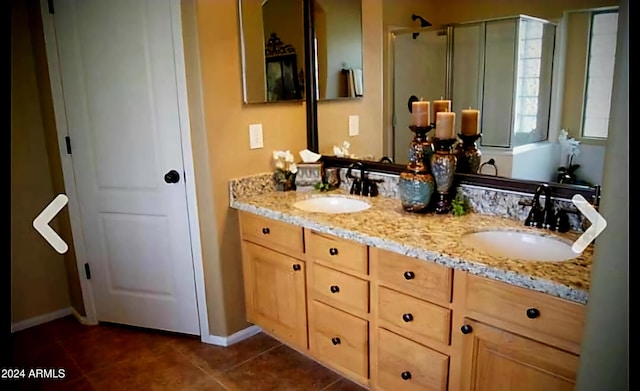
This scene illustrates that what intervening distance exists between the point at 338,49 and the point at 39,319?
8.27ft

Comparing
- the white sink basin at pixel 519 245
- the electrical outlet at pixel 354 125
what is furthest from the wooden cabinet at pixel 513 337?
the electrical outlet at pixel 354 125

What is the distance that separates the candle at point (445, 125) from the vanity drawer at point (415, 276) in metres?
0.59

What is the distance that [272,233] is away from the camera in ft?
7.48

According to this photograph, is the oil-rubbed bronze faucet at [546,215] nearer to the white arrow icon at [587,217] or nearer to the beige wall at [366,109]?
the white arrow icon at [587,217]

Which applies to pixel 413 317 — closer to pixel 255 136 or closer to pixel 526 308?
pixel 526 308

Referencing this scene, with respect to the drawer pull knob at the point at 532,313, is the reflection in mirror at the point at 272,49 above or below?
above

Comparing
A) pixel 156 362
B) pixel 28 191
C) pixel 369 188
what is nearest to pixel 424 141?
pixel 369 188

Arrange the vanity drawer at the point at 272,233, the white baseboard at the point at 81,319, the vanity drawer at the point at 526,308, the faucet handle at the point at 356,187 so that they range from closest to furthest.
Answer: the vanity drawer at the point at 526,308, the vanity drawer at the point at 272,233, the faucet handle at the point at 356,187, the white baseboard at the point at 81,319

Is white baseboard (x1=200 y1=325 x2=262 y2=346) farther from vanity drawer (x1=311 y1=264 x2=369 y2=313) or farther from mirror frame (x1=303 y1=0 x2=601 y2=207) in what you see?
mirror frame (x1=303 y1=0 x2=601 y2=207)

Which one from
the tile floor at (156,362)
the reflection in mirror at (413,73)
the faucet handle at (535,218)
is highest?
the reflection in mirror at (413,73)

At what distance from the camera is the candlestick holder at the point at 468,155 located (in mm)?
2012

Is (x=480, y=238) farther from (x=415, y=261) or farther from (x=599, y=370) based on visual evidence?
(x=599, y=370)

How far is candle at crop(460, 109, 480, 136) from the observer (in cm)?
197
